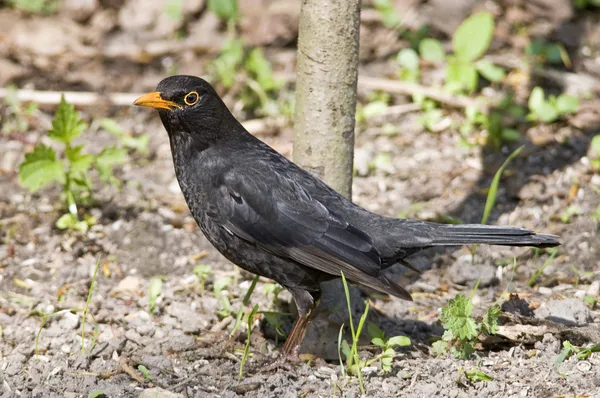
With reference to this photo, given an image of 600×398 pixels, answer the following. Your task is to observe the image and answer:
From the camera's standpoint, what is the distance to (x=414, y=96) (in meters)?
7.50

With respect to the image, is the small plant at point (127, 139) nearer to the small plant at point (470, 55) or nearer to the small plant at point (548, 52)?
the small plant at point (470, 55)

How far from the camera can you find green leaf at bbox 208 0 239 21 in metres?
8.23

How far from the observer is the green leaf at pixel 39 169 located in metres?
5.64

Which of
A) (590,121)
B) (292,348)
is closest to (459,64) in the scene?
(590,121)

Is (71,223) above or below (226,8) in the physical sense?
below

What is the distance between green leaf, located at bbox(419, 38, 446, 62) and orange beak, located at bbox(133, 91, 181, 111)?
12.3 ft

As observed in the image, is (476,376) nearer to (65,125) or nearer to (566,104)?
(65,125)

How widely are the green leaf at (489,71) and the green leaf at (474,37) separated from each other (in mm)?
106

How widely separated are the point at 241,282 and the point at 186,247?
1.99ft

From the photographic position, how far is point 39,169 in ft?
18.8

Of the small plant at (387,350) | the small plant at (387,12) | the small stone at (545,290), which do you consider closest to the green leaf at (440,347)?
the small plant at (387,350)

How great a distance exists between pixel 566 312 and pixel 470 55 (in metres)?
3.37

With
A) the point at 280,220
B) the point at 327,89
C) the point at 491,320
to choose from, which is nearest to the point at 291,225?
the point at 280,220

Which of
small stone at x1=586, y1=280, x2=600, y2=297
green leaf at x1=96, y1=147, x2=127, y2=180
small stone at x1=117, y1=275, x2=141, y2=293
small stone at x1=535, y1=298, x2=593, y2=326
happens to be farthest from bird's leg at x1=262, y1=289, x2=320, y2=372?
green leaf at x1=96, y1=147, x2=127, y2=180
